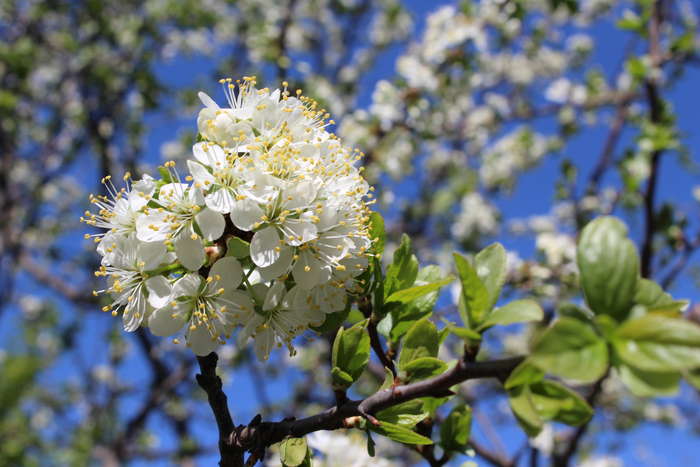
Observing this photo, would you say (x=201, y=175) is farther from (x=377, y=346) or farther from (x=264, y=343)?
(x=377, y=346)

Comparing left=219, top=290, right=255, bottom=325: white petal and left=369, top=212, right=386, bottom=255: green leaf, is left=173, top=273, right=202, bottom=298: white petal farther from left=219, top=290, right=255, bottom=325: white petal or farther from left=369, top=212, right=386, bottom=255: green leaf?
left=369, top=212, right=386, bottom=255: green leaf

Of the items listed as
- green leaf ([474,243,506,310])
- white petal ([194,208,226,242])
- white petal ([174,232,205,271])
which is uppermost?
white petal ([194,208,226,242])

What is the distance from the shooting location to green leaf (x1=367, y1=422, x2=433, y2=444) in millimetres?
791

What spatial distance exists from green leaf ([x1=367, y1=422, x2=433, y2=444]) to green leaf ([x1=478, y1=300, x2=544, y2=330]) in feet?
0.65

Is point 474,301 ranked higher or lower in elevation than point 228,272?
lower

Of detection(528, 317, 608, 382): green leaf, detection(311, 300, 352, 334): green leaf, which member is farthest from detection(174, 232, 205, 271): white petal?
detection(528, 317, 608, 382): green leaf

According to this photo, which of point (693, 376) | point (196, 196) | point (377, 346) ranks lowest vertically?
point (693, 376)

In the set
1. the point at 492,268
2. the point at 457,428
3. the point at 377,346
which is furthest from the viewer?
the point at 457,428

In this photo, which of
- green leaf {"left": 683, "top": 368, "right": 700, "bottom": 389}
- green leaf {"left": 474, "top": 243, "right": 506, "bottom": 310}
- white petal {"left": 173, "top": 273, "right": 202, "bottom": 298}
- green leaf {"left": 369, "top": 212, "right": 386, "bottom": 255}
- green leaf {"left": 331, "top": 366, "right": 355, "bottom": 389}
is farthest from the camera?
green leaf {"left": 369, "top": 212, "right": 386, "bottom": 255}

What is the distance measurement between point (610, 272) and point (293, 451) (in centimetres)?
52

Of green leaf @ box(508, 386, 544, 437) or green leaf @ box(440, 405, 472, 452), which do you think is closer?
green leaf @ box(508, 386, 544, 437)

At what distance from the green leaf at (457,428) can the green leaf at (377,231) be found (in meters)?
0.36

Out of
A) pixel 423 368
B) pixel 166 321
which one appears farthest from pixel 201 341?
pixel 423 368

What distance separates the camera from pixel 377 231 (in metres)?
1.07
